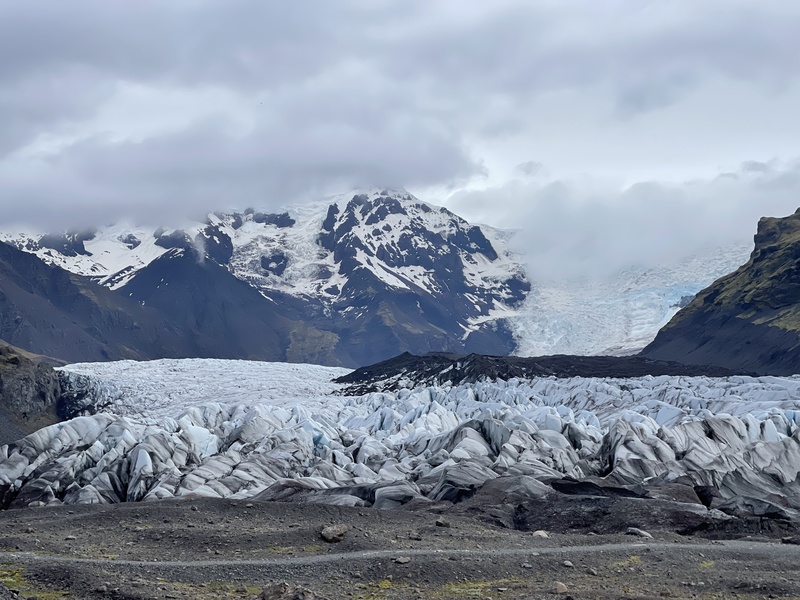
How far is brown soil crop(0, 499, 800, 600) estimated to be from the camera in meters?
24.4

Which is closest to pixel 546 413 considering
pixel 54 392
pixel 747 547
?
pixel 747 547

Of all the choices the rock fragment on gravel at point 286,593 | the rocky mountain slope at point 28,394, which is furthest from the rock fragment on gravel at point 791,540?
the rocky mountain slope at point 28,394

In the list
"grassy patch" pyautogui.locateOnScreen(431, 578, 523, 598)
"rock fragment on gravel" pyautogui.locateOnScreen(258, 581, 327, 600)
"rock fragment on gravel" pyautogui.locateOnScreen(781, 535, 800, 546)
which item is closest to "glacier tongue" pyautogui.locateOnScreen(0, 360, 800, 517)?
"rock fragment on gravel" pyautogui.locateOnScreen(781, 535, 800, 546)

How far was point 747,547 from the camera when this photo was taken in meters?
31.0

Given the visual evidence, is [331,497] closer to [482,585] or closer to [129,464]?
[129,464]

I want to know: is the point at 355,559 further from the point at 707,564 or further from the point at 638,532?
the point at 638,532

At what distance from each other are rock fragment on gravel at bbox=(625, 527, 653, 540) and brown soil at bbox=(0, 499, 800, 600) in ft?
1.51

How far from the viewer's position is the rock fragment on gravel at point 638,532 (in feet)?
110

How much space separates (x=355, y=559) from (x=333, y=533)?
3508 mm

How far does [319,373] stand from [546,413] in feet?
336

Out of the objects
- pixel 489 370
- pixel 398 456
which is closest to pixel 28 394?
pixel 489 370

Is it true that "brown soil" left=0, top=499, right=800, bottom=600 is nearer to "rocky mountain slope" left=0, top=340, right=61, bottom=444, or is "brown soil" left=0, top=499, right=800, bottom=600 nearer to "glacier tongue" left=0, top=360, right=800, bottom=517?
"glacier tongue" left=0, top=360, right=800, bottom=517

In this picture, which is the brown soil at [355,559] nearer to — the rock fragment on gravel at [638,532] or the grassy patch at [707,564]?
the grassy patch at [707,564]

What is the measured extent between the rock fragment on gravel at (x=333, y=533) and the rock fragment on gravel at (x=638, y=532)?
33.6ft
